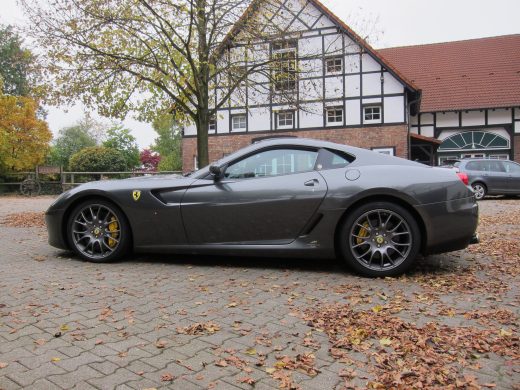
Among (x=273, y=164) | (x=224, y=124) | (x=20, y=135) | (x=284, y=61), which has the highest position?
(x=224, y=124)

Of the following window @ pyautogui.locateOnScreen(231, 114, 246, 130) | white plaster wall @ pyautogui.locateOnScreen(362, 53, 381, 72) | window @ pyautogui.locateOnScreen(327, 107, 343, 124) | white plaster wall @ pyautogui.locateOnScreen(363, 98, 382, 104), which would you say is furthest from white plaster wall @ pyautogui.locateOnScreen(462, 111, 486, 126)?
window @ pyautogui.locateOnScreen(231, 114, 246, 130)

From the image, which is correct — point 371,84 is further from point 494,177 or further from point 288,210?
point 288,210

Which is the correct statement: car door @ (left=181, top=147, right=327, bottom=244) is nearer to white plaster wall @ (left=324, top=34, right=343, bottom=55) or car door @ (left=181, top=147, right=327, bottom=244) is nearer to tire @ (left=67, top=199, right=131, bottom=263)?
tire @ (left=67, top=199, right=131, bottom=263)

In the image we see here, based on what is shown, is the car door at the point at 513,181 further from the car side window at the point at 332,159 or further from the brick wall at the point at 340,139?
the car side window at the point at 332,159

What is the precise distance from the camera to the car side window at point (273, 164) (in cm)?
459

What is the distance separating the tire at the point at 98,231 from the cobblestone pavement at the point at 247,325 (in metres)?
0.15

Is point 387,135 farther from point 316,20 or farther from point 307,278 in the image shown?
point 307,278

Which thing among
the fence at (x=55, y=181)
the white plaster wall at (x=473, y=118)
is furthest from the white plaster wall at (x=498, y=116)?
the fence at (x=55, y=181)

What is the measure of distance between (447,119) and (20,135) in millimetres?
22297

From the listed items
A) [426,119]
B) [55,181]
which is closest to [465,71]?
[426,119]

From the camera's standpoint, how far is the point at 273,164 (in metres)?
4.65

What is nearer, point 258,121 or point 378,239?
point 378,239

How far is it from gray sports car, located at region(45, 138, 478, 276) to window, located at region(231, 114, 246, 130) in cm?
1953

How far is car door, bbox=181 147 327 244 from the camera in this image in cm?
A: 441
